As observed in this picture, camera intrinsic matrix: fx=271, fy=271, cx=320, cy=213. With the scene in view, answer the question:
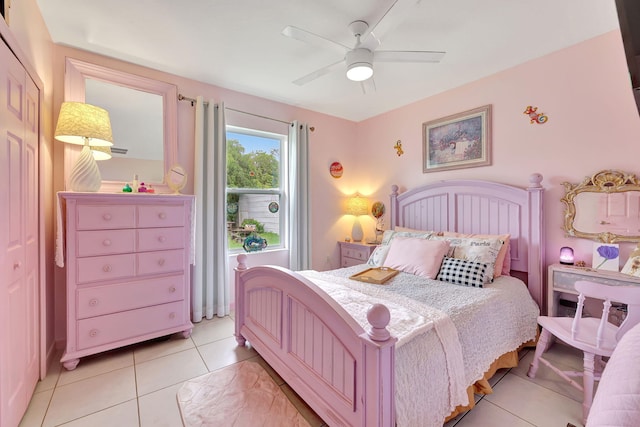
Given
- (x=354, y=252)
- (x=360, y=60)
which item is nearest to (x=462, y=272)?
(x=354, y=252)

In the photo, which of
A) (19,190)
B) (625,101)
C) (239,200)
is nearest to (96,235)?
(19,190)

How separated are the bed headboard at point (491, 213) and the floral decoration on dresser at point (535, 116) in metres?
0.52

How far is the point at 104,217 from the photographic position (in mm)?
2092

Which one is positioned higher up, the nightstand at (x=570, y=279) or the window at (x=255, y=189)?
the window at (x=255, y=189)

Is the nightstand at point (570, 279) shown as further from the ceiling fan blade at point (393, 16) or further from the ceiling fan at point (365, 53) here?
the ceiling fan blade at point (393, 16)

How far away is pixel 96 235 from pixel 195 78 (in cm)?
182

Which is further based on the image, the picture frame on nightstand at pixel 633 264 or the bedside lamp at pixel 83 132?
the bedside lamp at pixel 83 132

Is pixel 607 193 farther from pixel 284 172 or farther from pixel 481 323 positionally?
pixel 284 172

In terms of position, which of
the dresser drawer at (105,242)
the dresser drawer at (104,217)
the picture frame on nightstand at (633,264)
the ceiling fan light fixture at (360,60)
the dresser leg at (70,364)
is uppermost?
the ceiling fan light fixture at (360,60)

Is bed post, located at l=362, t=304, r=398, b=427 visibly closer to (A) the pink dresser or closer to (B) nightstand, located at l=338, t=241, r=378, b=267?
(A) the pink dresser

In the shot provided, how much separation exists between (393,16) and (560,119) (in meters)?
1.83

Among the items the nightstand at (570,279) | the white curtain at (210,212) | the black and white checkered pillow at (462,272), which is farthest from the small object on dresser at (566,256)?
the white curtain at (210,212)

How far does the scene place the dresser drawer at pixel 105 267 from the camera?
2.03 meters

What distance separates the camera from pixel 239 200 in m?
3.32
